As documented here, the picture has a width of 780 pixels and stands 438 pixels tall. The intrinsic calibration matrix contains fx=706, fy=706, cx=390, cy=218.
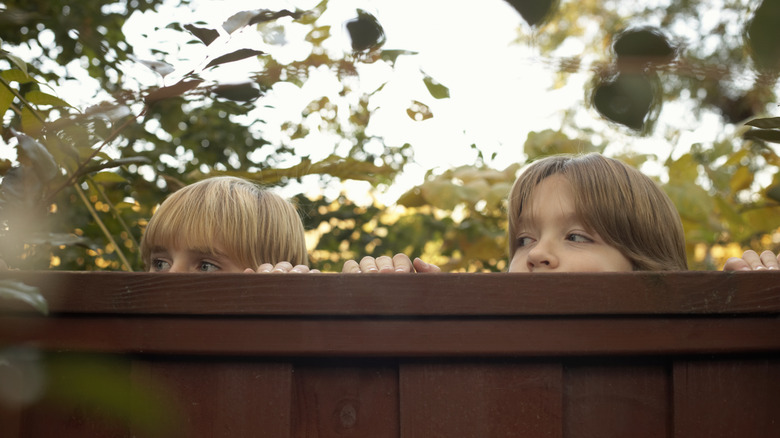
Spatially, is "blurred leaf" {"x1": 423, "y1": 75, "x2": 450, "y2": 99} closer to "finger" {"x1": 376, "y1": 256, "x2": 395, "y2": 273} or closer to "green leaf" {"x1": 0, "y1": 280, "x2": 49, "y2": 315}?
"finger" {"x1": 376, "y1": 256, "x2": 395, "y2": 273}

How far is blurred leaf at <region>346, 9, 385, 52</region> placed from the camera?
2.02 feet

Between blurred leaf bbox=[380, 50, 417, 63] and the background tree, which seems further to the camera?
blurred leaf bbox=[380, 50, 417, 63]

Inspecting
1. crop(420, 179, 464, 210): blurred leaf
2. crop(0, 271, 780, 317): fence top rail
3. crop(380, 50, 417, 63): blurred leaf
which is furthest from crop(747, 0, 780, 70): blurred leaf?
crop(420, 179, 464, 210): blurred leaf

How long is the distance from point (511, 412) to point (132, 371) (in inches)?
16.9

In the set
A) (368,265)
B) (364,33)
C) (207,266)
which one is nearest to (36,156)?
(364,33)

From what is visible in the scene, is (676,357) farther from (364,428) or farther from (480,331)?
(364,428)

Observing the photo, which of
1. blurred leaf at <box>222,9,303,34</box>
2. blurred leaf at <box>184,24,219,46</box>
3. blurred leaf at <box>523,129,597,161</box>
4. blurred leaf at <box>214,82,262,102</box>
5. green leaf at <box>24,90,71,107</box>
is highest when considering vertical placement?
blurred leaf at <box>222,9,303,34</box>

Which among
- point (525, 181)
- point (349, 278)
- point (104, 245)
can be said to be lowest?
point (104, 245)

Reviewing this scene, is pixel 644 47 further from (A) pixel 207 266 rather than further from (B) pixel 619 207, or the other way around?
(A) pixel 207 266

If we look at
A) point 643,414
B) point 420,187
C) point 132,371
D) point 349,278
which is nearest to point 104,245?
point 420,187

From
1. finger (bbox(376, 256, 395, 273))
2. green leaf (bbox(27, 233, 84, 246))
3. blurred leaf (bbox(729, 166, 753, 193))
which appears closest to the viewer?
green leaf (bbox(27, 233, 84, 246))

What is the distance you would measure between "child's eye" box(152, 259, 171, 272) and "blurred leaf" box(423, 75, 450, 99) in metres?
1.05

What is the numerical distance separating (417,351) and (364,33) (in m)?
0.35

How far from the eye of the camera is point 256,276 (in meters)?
0.77
